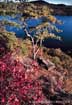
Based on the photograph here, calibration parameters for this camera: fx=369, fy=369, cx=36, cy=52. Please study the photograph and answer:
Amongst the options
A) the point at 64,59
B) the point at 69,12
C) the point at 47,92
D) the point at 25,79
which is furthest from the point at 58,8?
the point at 25,79

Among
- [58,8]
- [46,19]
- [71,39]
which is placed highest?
[46,19]

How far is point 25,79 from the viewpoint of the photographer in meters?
16.0

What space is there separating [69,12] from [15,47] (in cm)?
9404

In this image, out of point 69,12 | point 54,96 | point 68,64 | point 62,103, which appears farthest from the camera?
point 69,12

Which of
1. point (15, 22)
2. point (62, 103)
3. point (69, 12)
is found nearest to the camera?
point (62, 103)

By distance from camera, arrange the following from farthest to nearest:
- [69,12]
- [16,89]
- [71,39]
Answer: [69,12] < [71,39] < [16,89]

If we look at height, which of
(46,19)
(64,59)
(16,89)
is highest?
(16,89)

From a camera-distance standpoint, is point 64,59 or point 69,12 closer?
point 64,59

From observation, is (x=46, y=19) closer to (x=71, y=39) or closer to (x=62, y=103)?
(x=62, y=103)

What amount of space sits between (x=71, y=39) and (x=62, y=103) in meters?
45.3

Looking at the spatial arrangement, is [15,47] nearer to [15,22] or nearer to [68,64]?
[15,22]

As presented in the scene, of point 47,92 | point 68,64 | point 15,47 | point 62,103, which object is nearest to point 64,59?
point 68,64

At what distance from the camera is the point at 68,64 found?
43906 mm

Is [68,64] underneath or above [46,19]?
underneath
